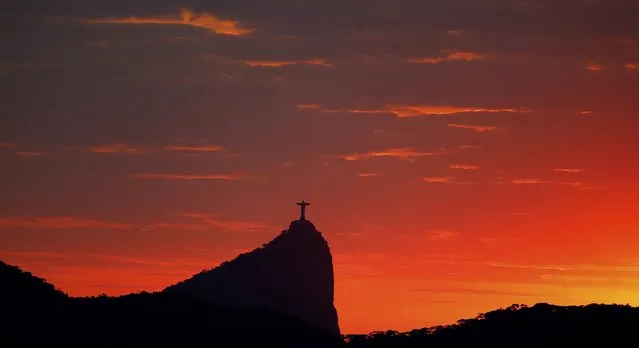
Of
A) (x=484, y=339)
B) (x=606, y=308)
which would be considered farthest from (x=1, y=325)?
(x=606, y=308)

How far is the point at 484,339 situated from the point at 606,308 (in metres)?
17.0

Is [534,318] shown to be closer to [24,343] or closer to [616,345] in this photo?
[616,345]

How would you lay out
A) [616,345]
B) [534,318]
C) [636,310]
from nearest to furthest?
[616,345], [636,310], [534,318]

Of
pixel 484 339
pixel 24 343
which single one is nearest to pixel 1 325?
pixel 24 343

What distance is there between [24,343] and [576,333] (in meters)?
69.4

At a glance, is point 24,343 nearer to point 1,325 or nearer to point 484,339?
point 1,325

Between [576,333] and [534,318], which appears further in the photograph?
[534,318]

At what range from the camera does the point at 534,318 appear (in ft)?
651

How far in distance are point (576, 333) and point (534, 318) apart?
14.9 metres

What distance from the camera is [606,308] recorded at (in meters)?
191

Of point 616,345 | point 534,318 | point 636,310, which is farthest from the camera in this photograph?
point 534,318

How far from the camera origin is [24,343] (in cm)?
19775

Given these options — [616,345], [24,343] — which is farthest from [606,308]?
[24,343]

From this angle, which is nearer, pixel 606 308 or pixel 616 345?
pixel 616 345
